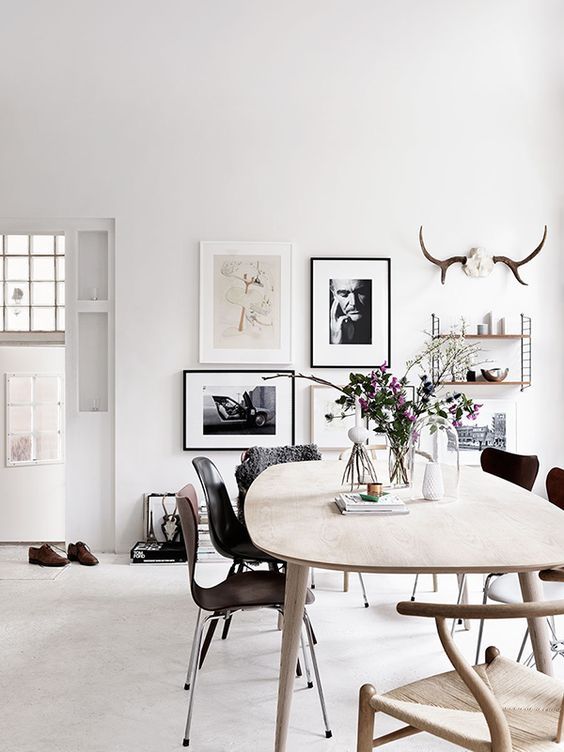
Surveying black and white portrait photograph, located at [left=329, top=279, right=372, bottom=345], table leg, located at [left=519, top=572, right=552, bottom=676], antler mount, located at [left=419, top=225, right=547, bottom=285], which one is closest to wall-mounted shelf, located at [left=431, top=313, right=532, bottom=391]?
antler mount, located at [left=419, top=225, right=547, bottom=285]


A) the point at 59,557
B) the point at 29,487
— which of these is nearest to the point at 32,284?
the point at 29,487

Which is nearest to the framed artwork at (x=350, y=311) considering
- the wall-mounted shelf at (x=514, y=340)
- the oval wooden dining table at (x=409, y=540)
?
the wall-mounted shelf at (x=514, y=340)

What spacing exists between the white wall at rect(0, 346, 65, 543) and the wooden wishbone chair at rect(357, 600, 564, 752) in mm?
4725

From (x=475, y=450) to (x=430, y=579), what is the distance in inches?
44.6

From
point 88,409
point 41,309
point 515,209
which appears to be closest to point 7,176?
point 41,309

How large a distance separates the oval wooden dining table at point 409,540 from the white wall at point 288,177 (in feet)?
7.74

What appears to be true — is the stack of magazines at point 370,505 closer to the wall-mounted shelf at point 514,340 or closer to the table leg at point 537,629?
the table leg at point 537,629

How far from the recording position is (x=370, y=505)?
2479 mm

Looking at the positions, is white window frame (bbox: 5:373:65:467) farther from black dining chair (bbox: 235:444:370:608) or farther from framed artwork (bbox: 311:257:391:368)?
black dining chair (bbox: 235:444:370:608)

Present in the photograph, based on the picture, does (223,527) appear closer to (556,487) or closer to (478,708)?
(556,487)

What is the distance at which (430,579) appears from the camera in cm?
425

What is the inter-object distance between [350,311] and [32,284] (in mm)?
2539

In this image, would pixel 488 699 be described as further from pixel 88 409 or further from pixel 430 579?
pixel 88 409

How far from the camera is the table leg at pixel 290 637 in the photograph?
2117 millimetres
